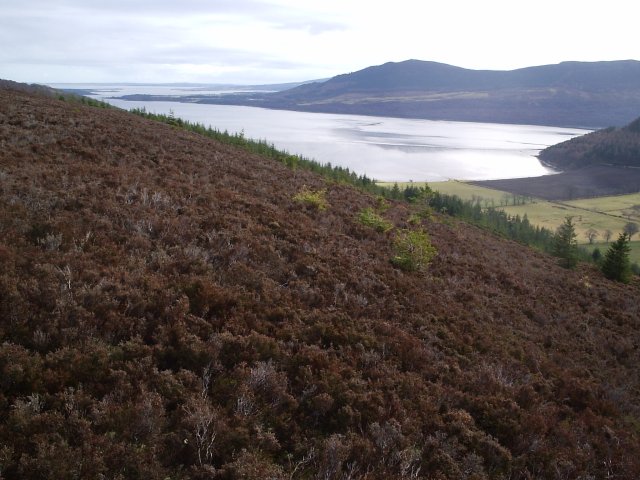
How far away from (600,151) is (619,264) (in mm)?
179588

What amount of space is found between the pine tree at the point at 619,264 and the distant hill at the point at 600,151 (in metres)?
168

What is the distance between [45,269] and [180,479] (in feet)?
12.4

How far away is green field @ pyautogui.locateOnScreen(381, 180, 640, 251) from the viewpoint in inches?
3622

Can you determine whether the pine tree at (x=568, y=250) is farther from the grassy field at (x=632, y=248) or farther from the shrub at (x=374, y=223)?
the grassy field at (x=632, y=248)

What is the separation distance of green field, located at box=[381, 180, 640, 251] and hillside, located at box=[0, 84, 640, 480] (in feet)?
267

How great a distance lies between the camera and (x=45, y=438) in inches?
151

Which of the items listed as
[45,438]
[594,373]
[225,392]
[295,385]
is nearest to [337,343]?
[295,385]

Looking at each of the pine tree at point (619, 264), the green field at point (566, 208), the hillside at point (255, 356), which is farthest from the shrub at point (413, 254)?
the green field at point (566, 208)

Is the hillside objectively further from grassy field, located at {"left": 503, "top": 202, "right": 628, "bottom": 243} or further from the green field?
grassy field, located at {"left": 503, "top": 202, "right": 628, "bottom": 243}

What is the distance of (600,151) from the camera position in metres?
171

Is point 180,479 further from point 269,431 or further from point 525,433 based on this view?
point 525,433

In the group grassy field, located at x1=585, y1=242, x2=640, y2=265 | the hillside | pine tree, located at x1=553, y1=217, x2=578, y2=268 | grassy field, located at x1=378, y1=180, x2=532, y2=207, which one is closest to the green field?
grassy field, located at x1=378, y1=180, x2=532, y2=207

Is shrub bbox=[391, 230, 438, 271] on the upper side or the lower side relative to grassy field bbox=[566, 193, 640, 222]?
upper

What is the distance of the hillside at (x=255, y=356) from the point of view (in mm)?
4320
